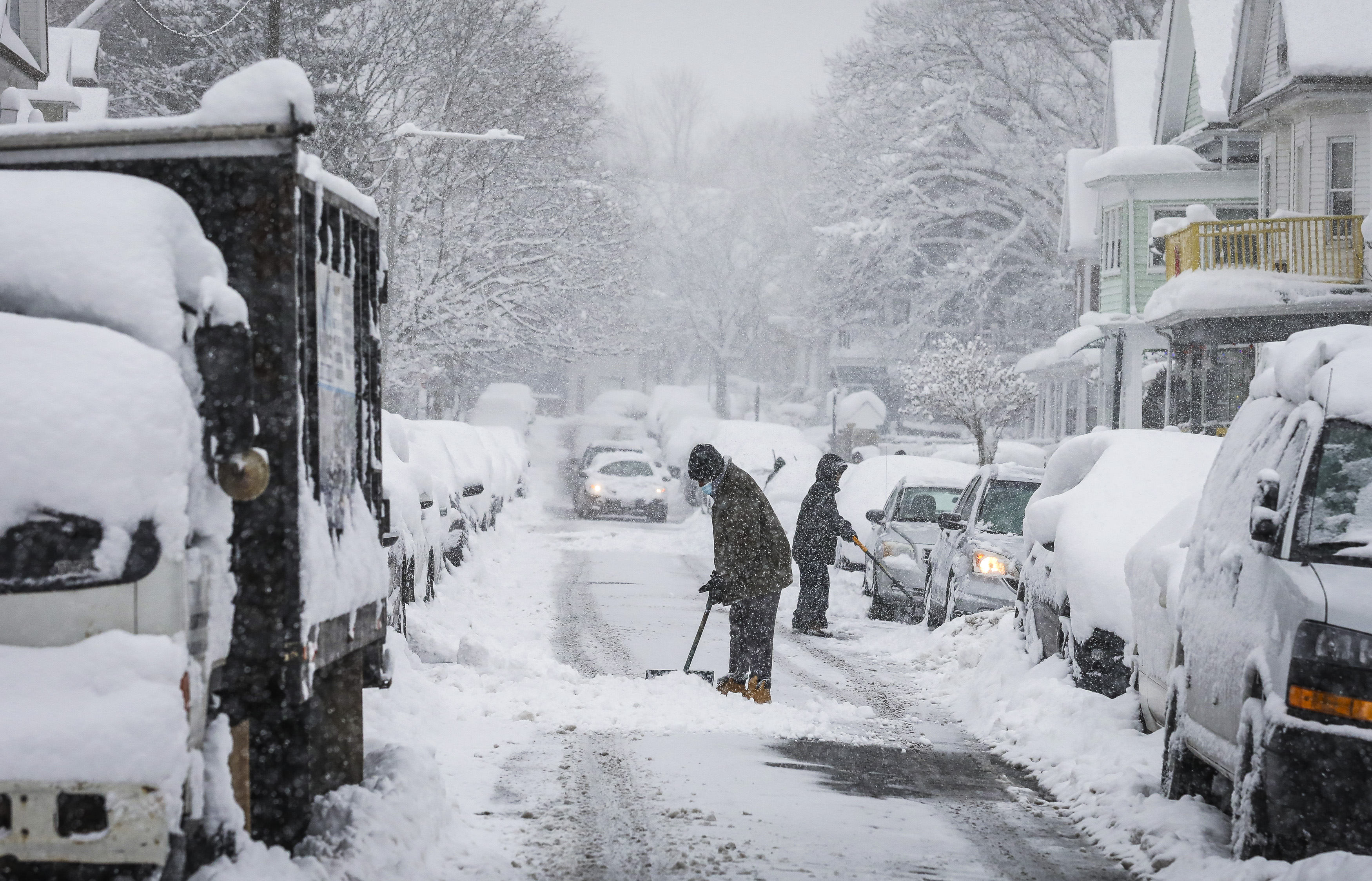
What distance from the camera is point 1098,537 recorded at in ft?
31.4

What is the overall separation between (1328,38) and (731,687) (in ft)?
63.9

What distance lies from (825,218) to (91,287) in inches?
1962

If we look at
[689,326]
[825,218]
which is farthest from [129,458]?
[689,326]

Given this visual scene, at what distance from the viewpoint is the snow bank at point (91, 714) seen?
3.80 metres

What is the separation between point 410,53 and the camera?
100ft

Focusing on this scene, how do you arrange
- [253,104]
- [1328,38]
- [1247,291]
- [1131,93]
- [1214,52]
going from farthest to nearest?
[1131,93] < [1214,52] < [1247,291] < [1328,38] < [253,104]

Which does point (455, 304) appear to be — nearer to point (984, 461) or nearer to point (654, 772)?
point (984, 461)

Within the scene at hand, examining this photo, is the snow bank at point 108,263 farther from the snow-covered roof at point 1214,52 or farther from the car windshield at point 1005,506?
the snow-covered roof at point 1214,52

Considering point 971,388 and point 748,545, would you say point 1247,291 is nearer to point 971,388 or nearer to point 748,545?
point 971,388

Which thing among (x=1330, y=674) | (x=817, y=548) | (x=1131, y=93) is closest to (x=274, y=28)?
(x=817, y=548)

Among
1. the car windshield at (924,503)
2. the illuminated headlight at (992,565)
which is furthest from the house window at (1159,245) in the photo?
the illuminated headlight at (992,565)

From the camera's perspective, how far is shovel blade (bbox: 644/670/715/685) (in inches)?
401

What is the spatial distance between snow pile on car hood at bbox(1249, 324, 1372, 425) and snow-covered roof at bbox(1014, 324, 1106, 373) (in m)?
29.5

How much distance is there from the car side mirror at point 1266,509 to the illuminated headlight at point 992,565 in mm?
7311
